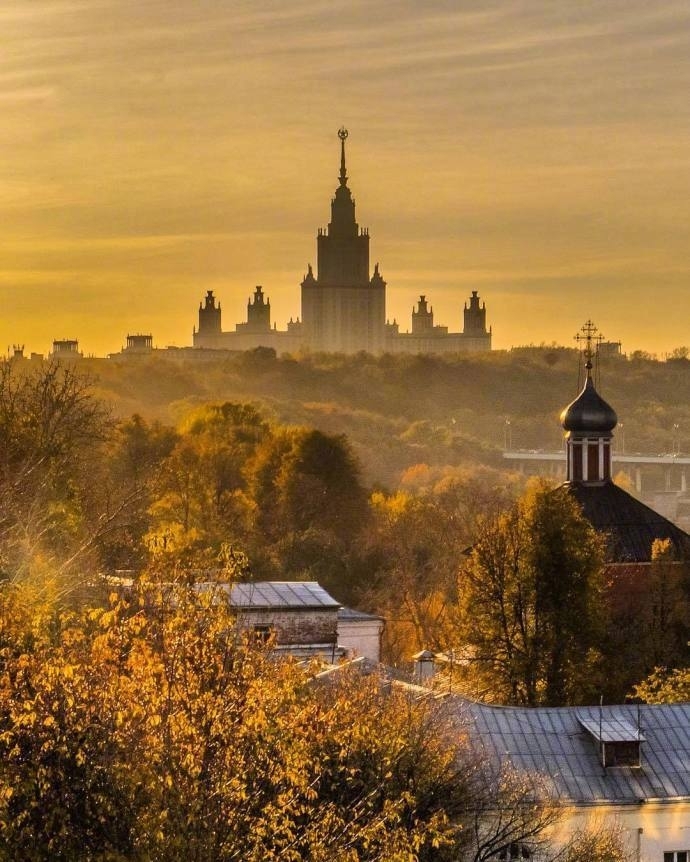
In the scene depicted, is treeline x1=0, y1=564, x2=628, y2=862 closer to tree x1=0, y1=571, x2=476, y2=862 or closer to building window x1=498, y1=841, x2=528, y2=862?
tree x1=0, y1=571, x2=476, y2=862

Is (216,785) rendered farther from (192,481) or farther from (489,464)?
(489,464)

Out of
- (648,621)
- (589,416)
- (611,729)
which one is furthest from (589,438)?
(611,729)

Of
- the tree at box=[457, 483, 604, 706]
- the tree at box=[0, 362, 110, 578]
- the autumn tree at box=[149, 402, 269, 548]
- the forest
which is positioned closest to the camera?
the forest

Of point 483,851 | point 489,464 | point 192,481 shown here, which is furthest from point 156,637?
point 489,464

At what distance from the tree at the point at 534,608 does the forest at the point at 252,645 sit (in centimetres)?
5

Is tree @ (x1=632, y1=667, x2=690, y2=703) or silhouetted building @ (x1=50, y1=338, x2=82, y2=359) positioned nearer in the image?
tree @ (x1=632, y1=667, x2=690, y2=703)

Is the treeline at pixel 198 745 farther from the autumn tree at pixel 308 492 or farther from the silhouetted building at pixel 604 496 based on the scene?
the autumn tree at pixel 308 492

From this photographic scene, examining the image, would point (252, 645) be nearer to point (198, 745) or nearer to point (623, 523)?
point (198, 745)

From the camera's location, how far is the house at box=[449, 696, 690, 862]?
31062 mm

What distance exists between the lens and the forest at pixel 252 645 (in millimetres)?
21578

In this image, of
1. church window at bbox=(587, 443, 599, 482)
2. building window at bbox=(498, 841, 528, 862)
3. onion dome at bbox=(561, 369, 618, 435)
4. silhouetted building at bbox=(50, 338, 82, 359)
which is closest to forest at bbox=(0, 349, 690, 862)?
building window at bbox=(498, 841, 528, 862)

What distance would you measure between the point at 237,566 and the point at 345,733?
84.6 inches

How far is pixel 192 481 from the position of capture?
8200cm

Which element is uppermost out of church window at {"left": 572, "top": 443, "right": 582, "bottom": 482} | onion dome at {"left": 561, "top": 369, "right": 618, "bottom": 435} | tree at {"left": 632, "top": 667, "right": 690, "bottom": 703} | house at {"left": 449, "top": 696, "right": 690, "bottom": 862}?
onion dome at {"left": 561, "top": 369, "right": 618, "bottom": 435}
